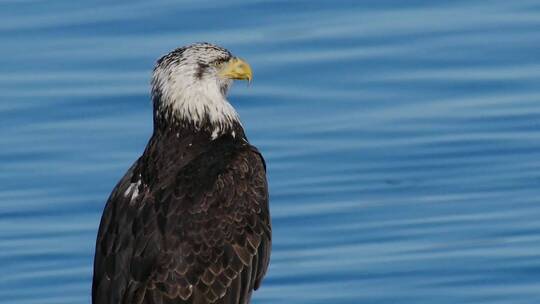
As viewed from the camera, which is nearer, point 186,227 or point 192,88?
point 186,227

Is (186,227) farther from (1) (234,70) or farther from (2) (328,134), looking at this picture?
(2) (328,134)

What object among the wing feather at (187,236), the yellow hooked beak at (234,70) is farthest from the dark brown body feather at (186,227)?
the yellow hooked beak at (234,70)

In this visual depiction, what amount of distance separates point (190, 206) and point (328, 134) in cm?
506

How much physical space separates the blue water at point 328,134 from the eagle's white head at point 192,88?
2.08 metres

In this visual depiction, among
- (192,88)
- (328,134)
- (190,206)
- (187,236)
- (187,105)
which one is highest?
(328,134)

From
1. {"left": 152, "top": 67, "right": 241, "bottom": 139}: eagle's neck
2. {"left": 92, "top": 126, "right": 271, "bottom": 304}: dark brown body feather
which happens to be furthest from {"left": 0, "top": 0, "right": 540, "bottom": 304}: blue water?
{"left": 152, "top": 67, "right": 241, "bottom": 139}: eagle's neck

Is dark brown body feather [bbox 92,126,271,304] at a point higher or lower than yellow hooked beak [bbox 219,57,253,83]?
lower

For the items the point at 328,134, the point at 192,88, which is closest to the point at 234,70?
the point at 192,88

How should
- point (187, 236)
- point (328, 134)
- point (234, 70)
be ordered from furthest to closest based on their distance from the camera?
1. point (328, 134)
2. point (234, 70)
3. point (187, 236)

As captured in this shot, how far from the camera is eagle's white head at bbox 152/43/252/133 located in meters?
14.4

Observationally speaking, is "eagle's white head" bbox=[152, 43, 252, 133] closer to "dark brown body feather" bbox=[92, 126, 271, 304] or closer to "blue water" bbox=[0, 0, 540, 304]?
"dark brown body feather" bbox=[92, 126, 271, 304]

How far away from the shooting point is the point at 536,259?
16531mm

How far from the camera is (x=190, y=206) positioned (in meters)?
13.9

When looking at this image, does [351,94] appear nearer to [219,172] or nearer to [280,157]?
[280,157]
